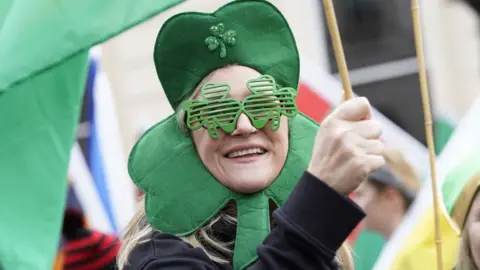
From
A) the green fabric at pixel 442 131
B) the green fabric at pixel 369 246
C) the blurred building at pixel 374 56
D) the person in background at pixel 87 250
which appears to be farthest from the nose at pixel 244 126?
the blurred building at pixel 374 56

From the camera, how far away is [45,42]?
2439 mm

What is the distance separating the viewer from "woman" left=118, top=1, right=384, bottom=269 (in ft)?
7.51

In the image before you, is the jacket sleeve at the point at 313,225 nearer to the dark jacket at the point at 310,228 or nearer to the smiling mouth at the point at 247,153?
the dark jacket at the point at 310,228

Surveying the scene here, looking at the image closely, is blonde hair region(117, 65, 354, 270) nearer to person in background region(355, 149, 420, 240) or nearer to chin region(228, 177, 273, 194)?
chin region(228, 177, 273, 194)

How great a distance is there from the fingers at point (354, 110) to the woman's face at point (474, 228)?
27.9 inches

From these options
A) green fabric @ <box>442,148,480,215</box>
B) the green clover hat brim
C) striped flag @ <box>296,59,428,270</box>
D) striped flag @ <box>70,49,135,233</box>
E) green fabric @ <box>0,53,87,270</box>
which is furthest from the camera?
A: striped flag @ <box>70,49,135,233</box>

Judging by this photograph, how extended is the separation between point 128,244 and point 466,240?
0.83 m

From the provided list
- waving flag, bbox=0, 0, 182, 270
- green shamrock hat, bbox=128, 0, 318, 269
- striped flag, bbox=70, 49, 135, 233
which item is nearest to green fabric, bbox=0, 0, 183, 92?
waving flag, bbox=0, 0, 182, 270

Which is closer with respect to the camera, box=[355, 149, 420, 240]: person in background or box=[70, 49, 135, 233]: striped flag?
box=[355, 149, 420, 240]: person in background

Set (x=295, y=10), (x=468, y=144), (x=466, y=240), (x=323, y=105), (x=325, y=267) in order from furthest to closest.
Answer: (x=295, y=10)
(x=323, y=105)
(x=468, y=144)
(x=466, y=240)
(x=325, y=267)

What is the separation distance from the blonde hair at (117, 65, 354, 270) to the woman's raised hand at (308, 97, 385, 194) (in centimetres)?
44

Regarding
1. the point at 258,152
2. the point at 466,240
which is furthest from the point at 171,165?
the point at 466,240

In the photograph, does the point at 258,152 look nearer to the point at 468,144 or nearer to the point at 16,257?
the point at 16,257

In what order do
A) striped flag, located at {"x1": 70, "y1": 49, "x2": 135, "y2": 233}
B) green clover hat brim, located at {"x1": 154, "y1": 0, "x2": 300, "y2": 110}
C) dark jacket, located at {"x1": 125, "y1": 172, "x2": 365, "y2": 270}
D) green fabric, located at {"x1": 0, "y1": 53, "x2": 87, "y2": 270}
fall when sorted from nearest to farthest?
dark jacket, located at {"x1": 125, "y1": 172, "x2": 365, "y2": 270}, green clover hat brim, located at {"x1": 154, "y1": 0, "x2": 300, "y2": 110}, green fabric, located at {"x1": 0, "y1": 53, "x2": 87, "y2": 270}, striped flag, located at {"x1": 70, "y1": 49, "x2": 135, "y2": 233}
